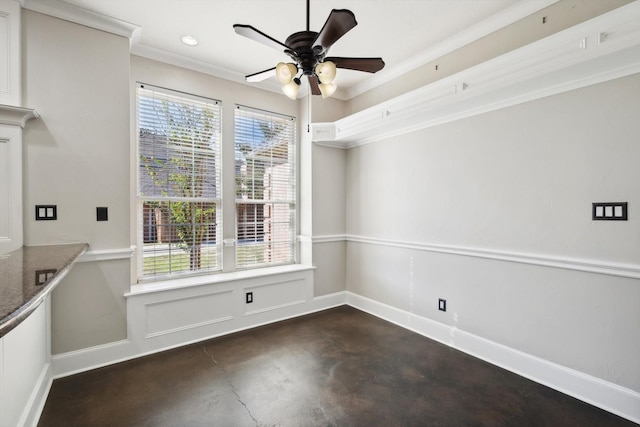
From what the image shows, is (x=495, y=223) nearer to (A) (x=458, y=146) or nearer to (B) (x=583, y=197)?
(B) (x=583, y=197)

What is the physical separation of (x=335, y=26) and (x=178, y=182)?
2.44 metres

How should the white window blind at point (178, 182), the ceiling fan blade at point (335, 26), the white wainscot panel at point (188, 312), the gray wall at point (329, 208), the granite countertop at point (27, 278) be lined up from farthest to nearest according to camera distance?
the gray wall at point (329, 208) < the white window blind at point (178, 182) < the white wainscot panel at point (188, 312) < the ceiling fan blade at point (335, 26) < the granite countertop at point (27, 278)

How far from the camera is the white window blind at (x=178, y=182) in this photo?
120 inches

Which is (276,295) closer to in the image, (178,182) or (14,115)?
(178,182)

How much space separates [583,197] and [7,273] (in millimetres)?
3421

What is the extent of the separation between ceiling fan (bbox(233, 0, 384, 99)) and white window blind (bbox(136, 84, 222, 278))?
1542mm

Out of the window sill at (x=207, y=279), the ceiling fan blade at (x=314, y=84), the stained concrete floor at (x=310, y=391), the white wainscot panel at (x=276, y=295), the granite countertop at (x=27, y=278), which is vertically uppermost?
the ceiling fan blade at (x=314, y=84)

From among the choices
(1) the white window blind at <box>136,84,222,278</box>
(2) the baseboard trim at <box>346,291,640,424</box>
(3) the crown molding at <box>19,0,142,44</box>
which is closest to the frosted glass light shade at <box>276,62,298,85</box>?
(3) the crown molding at <box>19,0,142,44</box>

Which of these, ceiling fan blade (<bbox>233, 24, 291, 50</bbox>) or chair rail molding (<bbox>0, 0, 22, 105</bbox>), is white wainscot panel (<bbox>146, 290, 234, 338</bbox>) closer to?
chair rail molding (<bbox>0, 0, 22, 105</bbox>)

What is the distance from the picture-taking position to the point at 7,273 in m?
1.29

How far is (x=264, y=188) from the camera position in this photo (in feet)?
12.6

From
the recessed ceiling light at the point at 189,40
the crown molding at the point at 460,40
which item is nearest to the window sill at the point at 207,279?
the recessed ceiling light at the point at 189,40

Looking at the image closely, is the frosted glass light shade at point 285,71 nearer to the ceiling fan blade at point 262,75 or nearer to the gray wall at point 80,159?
the ceiling fan blade at point 262,75

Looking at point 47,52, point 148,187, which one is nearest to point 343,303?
point 148,187
